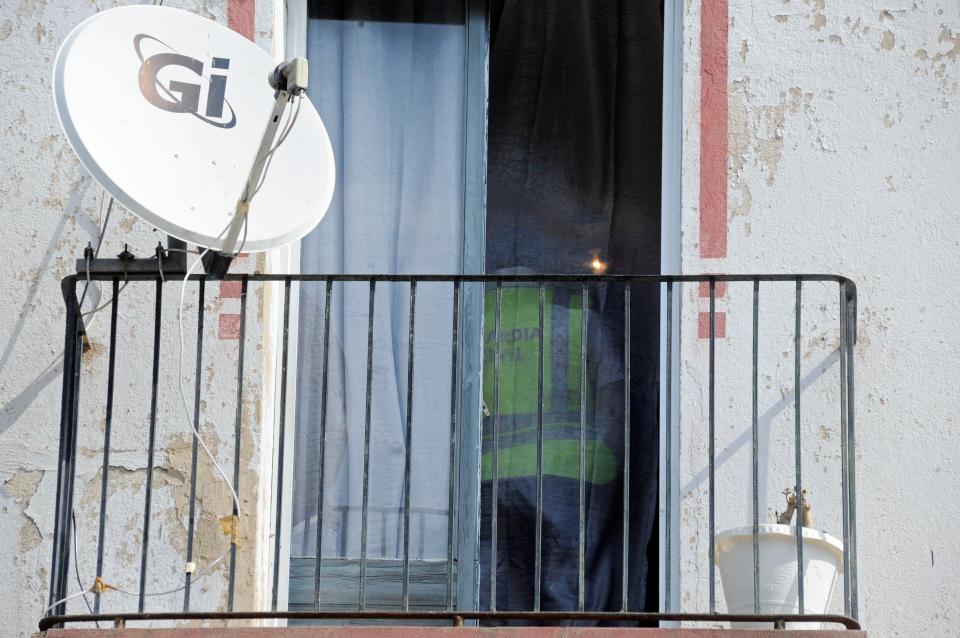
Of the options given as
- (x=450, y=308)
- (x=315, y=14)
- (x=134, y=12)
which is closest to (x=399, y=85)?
(x=315, y=14)

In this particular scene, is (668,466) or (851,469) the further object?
(668,466)

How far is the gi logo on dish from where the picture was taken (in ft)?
18.7

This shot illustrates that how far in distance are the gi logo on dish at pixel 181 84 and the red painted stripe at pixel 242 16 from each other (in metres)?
0.88

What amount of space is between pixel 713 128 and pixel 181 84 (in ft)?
7.23

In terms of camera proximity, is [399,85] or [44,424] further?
[399,85]

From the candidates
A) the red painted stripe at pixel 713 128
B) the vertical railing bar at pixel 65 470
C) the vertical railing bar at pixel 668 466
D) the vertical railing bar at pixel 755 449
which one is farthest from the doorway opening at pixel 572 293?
the vertical railing bar at pixel 65 470

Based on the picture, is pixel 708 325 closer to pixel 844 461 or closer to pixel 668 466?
pixel 668 466

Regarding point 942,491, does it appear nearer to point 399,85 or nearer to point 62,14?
point 399,85

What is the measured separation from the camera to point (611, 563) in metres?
6.57

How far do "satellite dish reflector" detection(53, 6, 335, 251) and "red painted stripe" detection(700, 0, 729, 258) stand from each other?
5.41 ft

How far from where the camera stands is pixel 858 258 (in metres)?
6.61

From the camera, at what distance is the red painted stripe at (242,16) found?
677 centimetres

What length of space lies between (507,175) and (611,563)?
1.69m

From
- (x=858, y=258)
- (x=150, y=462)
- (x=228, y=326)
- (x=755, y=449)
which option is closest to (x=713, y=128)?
(x=858, y=258)
